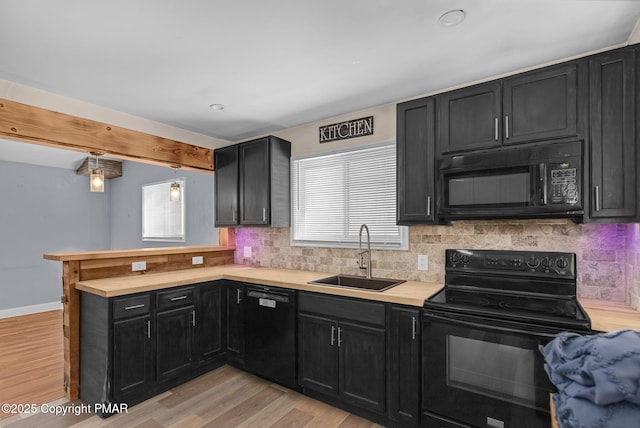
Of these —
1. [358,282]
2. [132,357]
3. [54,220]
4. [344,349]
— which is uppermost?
[54,220]

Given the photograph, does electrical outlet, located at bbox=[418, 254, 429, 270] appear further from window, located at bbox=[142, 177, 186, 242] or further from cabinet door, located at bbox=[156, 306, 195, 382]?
window, located at bbox=[142, 177, 186, 242]

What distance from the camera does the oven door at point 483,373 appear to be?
5.64 ft

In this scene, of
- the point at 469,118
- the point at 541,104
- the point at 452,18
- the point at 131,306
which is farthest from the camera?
the point at 131,306

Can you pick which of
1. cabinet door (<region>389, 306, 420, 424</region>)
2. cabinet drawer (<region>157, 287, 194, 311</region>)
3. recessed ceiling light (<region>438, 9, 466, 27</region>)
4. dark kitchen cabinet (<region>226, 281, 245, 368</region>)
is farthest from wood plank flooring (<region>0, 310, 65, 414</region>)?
recessed ceiling light (<region>438, 9, 466, 27</region>)

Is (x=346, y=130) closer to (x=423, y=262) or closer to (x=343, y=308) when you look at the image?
(x=423, y=262)

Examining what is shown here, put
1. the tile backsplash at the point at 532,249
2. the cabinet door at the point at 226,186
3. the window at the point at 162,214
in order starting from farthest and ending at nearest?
the window at the point at 162,214, the cabinet door at the point at 226,186, the tile backsplash at the point at 532,249

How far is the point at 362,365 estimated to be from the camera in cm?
234

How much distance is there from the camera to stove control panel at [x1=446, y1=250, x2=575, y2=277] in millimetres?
2137

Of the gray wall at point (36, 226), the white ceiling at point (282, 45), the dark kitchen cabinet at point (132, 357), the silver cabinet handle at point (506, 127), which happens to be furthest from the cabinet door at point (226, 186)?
the gray wall at point (36, 226)

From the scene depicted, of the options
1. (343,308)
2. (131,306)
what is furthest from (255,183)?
(343,308)

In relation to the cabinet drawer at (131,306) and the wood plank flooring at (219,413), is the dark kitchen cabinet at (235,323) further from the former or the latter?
the cabinet drawer at (131,306)

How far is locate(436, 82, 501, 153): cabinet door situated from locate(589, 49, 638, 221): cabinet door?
49 cm

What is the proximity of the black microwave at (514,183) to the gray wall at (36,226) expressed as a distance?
634cm

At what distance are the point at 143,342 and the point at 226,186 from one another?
1861 mm
